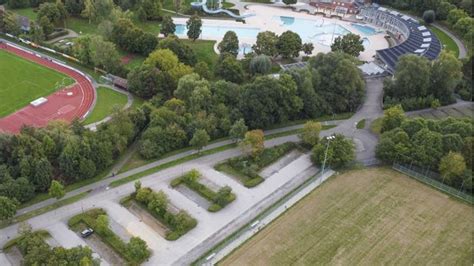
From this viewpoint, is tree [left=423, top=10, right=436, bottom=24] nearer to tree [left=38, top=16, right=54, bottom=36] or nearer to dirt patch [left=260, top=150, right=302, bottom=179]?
dirt patch [left=260, top=150, right=302, bottom=179]

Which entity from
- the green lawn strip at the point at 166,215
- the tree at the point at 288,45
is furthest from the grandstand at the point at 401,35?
the green lawn strip at the point at 166,215

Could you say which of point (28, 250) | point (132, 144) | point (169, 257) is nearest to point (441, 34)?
point (132, 144)

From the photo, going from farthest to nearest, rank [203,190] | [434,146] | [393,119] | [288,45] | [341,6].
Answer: [341,6], [288,45], [393,119], [434,146], [203,190]

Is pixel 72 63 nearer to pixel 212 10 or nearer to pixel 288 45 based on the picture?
pixel 212 10

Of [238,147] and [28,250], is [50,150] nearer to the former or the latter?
[28,250]

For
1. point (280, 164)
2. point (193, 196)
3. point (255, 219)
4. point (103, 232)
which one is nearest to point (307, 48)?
point (280, 164)
